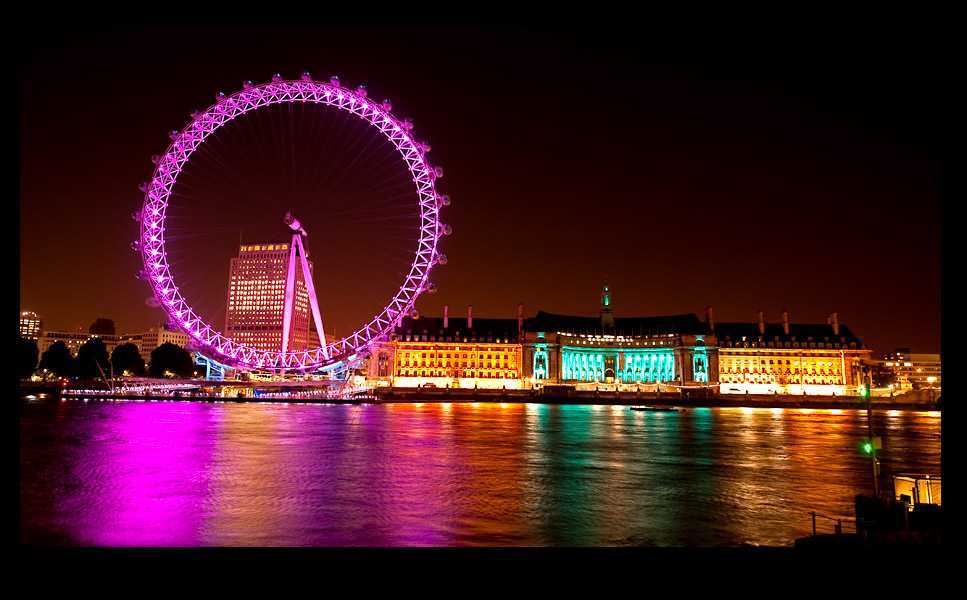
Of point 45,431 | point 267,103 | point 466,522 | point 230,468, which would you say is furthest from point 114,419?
point 466,522

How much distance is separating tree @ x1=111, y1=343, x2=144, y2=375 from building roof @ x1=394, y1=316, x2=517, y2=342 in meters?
40.8

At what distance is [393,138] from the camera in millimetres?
54969

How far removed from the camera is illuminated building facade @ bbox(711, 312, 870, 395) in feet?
409

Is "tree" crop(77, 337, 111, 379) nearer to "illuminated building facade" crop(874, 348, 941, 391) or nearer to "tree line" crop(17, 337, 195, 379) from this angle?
"tree line" crop(17, 337, 195, 379)

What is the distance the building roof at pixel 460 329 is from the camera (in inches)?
4796

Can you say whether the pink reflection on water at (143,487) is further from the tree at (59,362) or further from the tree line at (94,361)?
the tree at (59,362)

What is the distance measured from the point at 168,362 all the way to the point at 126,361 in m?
6.19

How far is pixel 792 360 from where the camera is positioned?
12719cm

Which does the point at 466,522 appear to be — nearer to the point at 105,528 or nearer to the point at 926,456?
the point at 105,528

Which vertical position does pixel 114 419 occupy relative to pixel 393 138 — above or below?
below

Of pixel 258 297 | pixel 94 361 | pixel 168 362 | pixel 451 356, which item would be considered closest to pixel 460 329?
pixel 451 356

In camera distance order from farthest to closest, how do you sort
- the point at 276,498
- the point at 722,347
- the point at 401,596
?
the point at 722,347 < the point at 276,498 < the point at 401,596

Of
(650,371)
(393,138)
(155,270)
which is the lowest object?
(650,371)

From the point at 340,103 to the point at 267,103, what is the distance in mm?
5675
